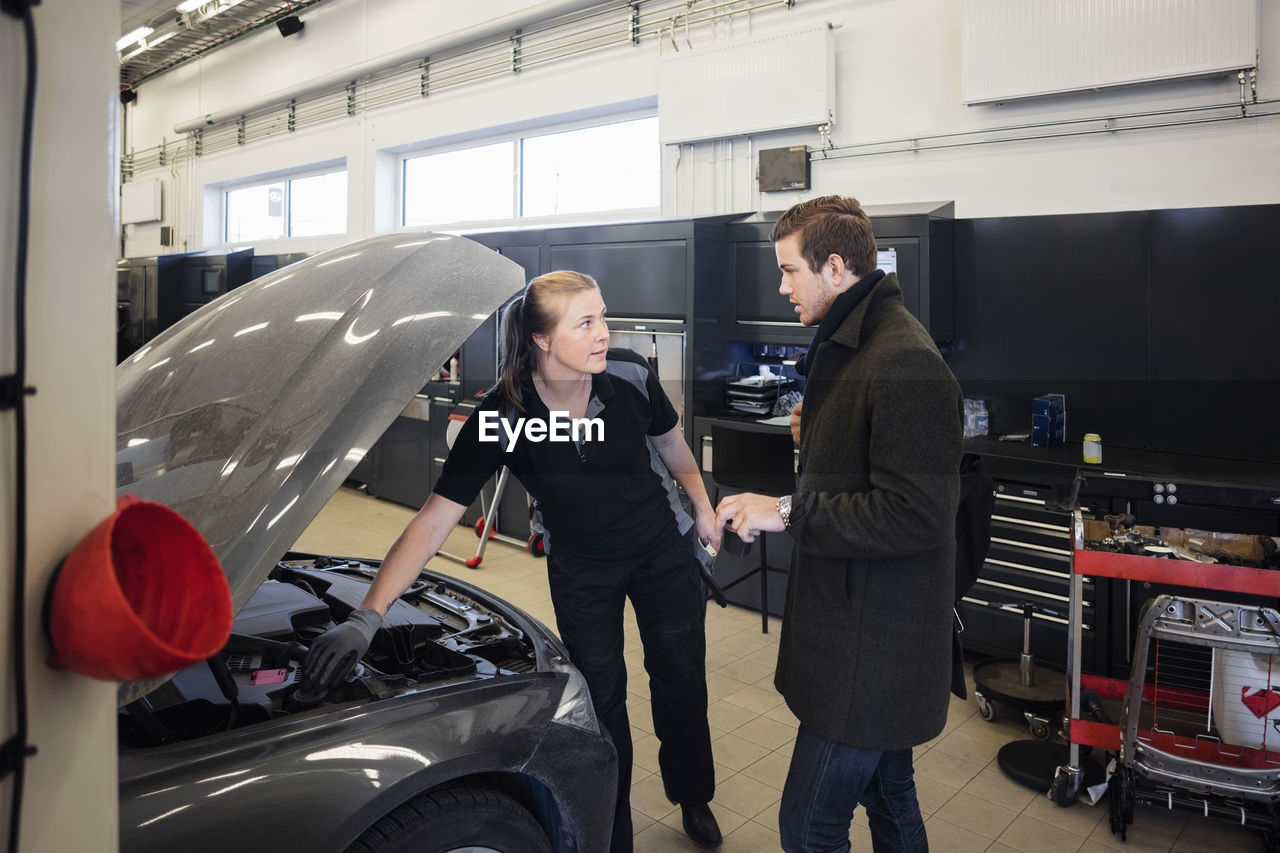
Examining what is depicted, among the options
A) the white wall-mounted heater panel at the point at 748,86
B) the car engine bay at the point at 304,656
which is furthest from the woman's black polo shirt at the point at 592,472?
the white wall-mounted heater panel at the point at 748,86

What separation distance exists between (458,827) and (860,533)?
33.5 inches

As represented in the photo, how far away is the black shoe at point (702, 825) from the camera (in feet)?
8.21

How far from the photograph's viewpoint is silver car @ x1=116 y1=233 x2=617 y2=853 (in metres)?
1.37

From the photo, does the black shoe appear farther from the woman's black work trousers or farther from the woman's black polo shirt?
the woman's black polo shirt

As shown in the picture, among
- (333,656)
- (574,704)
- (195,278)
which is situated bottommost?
(574,704)

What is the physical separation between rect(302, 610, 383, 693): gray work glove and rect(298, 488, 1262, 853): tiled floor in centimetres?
126

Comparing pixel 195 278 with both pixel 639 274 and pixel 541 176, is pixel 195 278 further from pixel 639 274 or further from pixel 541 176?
pixel 639 274

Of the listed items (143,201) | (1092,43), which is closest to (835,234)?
(1092,43)

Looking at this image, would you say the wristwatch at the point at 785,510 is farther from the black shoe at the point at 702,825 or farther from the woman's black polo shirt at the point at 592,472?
the black shoe at the point at 702,825

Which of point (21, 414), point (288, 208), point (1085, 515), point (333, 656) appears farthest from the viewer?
point (288, 208)

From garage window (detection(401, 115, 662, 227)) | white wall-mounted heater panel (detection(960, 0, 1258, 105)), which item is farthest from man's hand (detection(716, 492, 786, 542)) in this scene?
garage window (detection(401, 115, 662, 227))

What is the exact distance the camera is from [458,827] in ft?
5.08

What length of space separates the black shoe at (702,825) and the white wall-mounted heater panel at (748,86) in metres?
3.62

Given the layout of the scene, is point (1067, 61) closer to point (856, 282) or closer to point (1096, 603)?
point (1096, 603)
